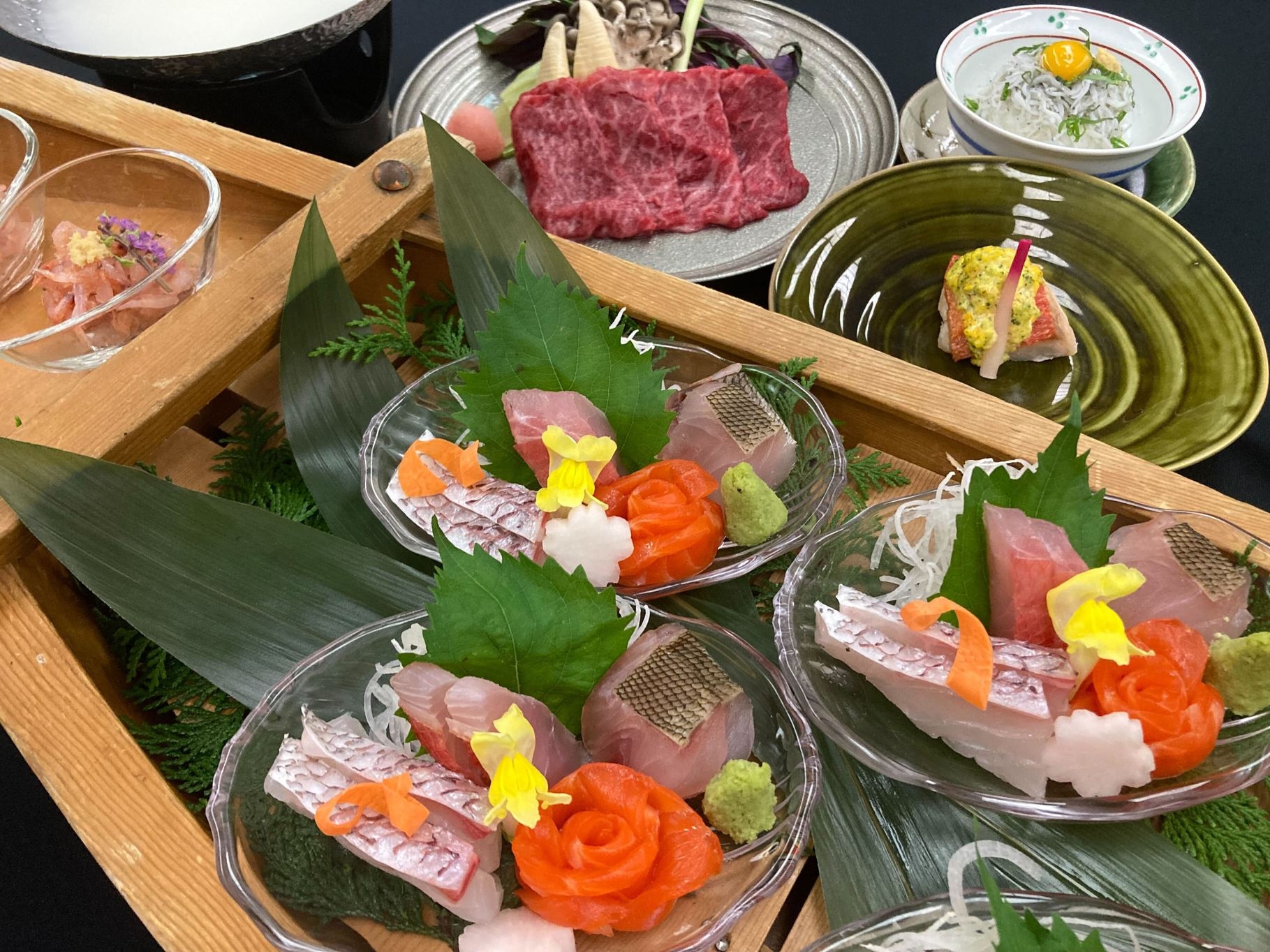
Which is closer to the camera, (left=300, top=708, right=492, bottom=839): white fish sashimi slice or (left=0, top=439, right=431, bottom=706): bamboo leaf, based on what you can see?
(left=300, top=708, right=492, bottom=839): white fish sashimi slice

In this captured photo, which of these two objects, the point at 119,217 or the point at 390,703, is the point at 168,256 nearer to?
the point at 119,217

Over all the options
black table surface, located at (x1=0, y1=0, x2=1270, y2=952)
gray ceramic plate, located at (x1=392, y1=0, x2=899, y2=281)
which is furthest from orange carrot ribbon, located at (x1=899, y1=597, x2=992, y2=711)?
gray ceramic plate, located at (x1=392, y1=0, x2=899, y2=281)

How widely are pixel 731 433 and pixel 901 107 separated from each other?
1686mm

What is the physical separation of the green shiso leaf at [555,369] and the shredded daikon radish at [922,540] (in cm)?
36

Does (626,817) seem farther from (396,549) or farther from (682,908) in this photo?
(396,549)

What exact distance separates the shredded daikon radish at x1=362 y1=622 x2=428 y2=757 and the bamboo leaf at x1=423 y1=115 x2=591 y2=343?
57cm

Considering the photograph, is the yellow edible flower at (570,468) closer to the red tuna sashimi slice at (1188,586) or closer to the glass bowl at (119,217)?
the red tuna sashimi slice at (1188,586)

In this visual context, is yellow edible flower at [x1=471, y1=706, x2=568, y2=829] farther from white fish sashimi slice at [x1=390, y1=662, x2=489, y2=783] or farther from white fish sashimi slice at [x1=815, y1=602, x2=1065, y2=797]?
white fish sashimi slice at [x1=815, y1=602, x2=1065, y2=797]

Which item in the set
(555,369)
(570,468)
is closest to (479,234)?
(555,369)

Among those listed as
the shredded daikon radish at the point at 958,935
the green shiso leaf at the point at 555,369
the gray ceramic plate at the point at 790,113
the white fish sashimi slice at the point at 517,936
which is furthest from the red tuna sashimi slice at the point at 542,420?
the gray ceramic plate at the point at 790,113

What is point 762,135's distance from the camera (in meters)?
2.37

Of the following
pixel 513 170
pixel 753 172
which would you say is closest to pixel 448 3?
pixel 513 170

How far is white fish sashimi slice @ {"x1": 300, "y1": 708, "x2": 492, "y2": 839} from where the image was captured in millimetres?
1015

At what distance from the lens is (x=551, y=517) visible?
50.0 inches
